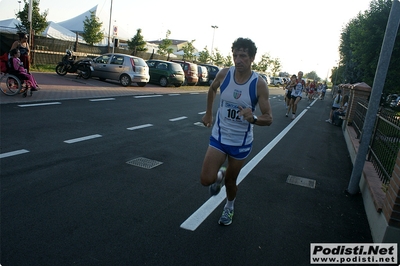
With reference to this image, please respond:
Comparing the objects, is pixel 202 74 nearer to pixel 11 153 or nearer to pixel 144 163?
pixel 144 163

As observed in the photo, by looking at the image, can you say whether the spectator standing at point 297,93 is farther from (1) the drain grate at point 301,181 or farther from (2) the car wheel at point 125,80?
A: (2) the car wheel at point 125,80

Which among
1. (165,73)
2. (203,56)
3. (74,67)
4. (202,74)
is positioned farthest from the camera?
(203,56)

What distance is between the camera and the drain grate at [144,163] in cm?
582

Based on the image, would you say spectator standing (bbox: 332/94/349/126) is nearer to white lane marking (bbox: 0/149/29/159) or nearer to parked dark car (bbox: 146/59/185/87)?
parked dark car (bbox: 146/59/185/87)

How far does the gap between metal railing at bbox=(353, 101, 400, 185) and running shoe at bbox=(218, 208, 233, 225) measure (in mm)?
2402

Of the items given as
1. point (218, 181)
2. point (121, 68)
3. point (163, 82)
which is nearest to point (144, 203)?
point (218, 181)

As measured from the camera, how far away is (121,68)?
20.2 metres

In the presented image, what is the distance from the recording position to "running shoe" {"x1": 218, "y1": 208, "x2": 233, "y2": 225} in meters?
3.93

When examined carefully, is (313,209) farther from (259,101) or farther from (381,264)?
(259,101)

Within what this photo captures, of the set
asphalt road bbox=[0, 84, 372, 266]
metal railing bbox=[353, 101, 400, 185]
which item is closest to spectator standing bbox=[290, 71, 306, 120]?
asphalt road bbox=[0, 84, 372, 266]

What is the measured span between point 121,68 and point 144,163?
1533 centimetres

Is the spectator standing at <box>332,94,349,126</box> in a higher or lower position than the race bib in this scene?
lower

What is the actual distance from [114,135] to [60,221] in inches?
172

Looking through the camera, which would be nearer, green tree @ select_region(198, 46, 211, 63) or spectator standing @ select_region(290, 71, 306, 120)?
spectator standing @ select_region(290, 71, 306, 120)
